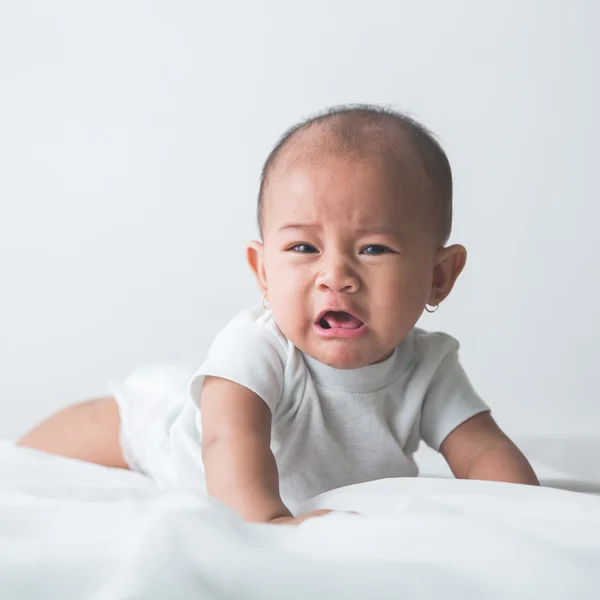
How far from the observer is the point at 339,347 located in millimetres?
1399

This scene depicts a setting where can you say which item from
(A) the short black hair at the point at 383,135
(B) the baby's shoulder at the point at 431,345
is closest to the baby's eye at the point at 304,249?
(A) the short black hair at the point at 383,135

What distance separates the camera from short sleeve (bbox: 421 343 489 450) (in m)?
1.58

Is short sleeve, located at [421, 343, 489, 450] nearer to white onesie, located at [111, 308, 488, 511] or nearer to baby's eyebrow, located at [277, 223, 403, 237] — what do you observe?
white onesie, located at [111, 308, 488, 511]

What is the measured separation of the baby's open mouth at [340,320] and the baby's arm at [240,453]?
0.46ft

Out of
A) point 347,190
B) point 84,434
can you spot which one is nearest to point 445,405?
point 347,190

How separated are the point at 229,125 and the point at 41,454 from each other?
4.67ft

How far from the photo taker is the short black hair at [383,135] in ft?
4.63

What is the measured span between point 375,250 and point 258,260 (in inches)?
9.3

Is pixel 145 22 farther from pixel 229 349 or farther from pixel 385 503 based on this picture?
pixel 385 503

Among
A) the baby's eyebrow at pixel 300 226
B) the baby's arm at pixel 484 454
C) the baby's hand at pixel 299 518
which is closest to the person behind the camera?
the baby's hand at pixel 299 518

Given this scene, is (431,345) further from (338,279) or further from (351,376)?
(338,279)

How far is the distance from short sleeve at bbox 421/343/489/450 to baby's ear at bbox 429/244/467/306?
0.15 m

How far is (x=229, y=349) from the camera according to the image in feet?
4.87

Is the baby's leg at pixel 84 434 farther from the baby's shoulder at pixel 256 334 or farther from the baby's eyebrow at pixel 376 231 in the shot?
the baby's eyebrow at pixel 376 231
